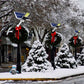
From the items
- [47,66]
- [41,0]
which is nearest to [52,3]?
[41,0]

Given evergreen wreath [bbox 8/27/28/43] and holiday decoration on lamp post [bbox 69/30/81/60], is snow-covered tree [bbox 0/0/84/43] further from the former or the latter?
evergreen wreath [bbox 8/27/28/43]

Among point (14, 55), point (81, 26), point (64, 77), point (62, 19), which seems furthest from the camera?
point (14, 55)

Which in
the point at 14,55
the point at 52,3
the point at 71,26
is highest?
the point at 52,3

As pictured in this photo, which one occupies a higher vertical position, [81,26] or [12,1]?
[12,1]

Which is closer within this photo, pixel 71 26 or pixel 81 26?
pixel 71 26

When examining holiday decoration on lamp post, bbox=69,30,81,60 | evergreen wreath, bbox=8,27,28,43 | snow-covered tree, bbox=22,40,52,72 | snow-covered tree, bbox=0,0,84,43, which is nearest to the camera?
evergreen wreath, bbox=8,27,28,43

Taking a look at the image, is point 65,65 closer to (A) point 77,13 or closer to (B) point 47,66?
(B) point 47,66

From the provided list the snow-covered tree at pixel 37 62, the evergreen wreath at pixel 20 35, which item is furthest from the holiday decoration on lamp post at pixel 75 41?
the evergreen wreath at pixel 20 35

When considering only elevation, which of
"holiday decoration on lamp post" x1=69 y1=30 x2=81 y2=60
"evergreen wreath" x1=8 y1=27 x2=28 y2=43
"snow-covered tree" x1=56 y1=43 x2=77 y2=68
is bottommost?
"snow-covered tree" x1=56 y1=43 x2=77 y2=68

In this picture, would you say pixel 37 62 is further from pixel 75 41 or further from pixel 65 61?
pixel 75 41

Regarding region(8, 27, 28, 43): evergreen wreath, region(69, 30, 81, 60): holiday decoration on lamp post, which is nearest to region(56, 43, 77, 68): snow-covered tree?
region(69, 30, 81, 60): holiday decoration on lamp post

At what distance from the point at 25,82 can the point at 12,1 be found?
11992 mm

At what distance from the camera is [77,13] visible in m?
37.3

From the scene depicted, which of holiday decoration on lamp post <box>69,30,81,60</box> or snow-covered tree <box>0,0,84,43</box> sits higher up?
snow-covered tree <box>0,0,84,43</box>
